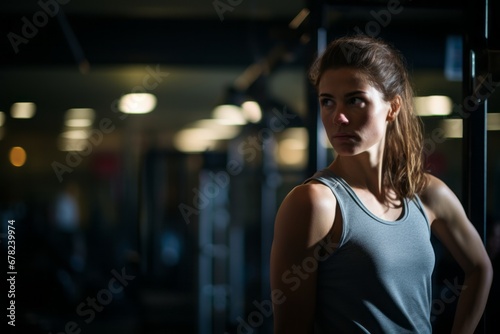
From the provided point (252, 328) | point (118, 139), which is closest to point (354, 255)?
point (252, 328)

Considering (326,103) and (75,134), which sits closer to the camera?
(326,103)

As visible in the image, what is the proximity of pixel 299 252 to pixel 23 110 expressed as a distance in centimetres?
960

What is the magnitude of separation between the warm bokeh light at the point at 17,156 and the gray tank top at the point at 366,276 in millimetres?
10711

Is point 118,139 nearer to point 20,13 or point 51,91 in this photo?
point 51,91

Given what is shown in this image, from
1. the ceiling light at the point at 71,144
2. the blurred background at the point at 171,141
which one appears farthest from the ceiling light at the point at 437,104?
the ceiling light at the point at 71,144

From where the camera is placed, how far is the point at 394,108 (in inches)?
58.4

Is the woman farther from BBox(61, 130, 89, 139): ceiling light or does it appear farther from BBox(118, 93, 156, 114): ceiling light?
BBox(61, 130, 89, 139): ceiling light

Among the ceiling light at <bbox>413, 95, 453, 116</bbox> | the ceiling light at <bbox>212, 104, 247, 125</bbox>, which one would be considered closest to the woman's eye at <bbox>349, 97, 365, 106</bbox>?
the ceiling light at <bbox>413, 95, 453, 116</bbox>

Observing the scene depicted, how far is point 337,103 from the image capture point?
4.56 ft

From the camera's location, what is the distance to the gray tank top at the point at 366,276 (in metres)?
1.33

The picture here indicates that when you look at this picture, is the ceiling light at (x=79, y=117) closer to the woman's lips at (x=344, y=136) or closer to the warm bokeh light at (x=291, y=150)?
the warm bokeh light at (x=291, y=150)

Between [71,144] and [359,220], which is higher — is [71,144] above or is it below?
above

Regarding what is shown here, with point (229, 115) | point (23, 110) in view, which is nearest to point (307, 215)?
point (229, 115)

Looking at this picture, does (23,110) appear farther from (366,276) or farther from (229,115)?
(366,276)
